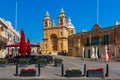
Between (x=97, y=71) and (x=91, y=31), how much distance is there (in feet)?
160

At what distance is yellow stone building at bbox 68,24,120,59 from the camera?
5909cm

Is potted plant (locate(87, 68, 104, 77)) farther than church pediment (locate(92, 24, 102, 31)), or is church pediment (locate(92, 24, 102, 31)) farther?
church pediment (locate(92, 24, 102, 31))

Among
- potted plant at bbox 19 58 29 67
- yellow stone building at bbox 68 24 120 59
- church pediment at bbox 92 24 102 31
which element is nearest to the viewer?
potted plant at bbox 19 58 29 67

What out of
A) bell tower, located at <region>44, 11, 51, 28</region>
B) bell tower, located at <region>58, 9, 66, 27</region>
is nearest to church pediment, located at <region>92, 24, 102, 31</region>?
bell tower, located at <region>58, 9, 66, 27</region>

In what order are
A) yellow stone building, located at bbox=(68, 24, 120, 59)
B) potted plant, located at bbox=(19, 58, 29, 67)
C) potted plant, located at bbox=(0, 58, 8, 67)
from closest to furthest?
potted plant, located at bbox=(0, 58, 8, 67)
potted plant, located at bbox=(19, 58, 29, 67)
yellow stone building, located at bbox=(68, 24, 120, 59)

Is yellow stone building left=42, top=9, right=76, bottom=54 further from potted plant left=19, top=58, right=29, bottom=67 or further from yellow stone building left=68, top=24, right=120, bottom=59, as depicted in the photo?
potted plant left=19, top=58, right=29, bottom=67

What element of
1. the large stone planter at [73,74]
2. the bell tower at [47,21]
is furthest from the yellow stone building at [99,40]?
the bell tower at [47,21]

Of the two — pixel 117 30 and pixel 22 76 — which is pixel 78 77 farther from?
pixel 117 30

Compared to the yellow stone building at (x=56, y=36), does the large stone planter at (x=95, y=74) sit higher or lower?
lower

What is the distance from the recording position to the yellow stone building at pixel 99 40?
194 feet

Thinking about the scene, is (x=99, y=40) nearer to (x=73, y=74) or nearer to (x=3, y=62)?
(x=3, y=62)

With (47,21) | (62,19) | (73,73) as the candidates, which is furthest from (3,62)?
(47,21)

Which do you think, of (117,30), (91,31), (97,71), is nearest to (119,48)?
(117,30)

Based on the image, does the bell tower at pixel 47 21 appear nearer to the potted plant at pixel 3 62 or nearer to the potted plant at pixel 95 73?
the potted plant at pixel 3 62
